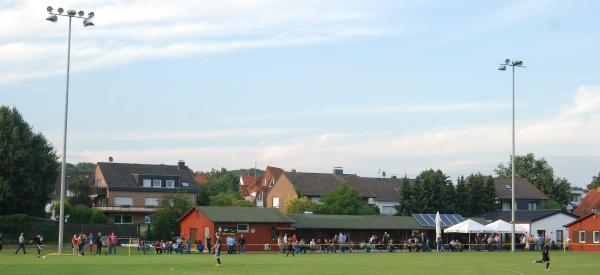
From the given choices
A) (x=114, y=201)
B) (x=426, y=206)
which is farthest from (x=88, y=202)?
(x=426, y=206)

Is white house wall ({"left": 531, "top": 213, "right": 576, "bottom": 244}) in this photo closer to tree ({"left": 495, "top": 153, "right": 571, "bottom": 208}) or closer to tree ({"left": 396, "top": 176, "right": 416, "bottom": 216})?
tree ({"left": 396, "top": 176, "right": 416, "bottom": 216})

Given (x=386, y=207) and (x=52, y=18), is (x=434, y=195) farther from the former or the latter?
(x=52, y=18)

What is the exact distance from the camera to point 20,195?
7156 cm

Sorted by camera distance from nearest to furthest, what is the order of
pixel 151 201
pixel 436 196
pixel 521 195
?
pixel 436 196
pixel 151 201
pixel 521 195

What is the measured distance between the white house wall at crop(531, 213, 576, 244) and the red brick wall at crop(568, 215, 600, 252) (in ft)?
16.2

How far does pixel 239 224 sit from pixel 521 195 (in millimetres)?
53858

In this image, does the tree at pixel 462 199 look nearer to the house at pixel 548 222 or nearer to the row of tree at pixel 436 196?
the row of tree at pixel 436 196

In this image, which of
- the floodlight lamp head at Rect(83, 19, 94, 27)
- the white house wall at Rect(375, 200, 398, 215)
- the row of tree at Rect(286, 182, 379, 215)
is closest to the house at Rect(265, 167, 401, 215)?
the white house wall at Rect(375, 200, 398, 215)

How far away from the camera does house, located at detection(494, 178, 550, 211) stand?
10325 centimetres

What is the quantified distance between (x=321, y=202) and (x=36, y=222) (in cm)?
2988

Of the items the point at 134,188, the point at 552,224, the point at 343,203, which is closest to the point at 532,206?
the point at 552,224

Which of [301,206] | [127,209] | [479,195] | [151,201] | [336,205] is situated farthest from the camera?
[151,201]

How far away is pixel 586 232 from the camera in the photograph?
233 feet

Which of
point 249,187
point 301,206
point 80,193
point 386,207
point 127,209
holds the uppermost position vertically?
point 249,187
